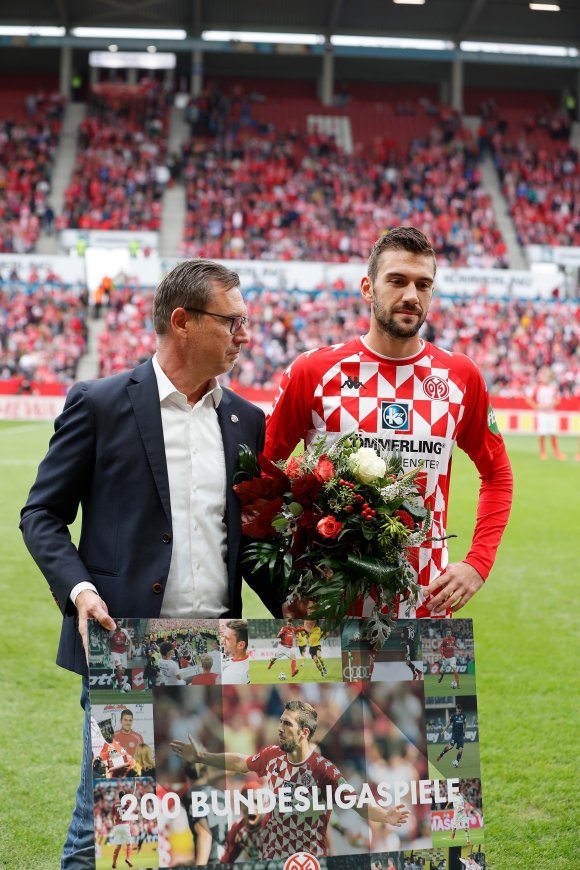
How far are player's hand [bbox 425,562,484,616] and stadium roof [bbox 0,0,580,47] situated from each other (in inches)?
1677

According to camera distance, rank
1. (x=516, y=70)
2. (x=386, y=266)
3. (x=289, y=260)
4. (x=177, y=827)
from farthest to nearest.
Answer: (x=516, y=70), (x=289, y=260), (x=386, y=266), (x=177, y=827)

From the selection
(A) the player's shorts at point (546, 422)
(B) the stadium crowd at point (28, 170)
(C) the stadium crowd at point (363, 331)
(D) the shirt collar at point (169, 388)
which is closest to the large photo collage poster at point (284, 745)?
(D) the shirt collar at point (169, 388)

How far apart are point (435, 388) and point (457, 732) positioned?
1221mm

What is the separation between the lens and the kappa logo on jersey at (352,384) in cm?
364

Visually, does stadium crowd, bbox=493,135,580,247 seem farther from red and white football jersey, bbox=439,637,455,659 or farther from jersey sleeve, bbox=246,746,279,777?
jersey sleeve, bbox=246,746,279,777

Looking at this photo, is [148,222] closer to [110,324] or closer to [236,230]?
[236,230]

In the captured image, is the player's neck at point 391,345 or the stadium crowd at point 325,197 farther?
the stadium crowd at point 325,197

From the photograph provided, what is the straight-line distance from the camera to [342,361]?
369 centimetres

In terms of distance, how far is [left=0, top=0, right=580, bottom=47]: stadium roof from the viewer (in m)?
42.9

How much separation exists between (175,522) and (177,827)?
847 mm

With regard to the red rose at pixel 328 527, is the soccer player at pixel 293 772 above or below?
below

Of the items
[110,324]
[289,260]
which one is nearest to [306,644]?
[110,324]

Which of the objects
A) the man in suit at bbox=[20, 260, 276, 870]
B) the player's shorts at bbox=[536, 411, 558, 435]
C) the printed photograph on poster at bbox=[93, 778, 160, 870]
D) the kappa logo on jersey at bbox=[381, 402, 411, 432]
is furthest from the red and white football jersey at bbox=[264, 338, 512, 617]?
the player's shorts at bbox=[536, 411, 558, 435]

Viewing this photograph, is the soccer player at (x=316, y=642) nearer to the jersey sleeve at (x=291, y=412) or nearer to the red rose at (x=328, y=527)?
the red rose at (x=328, y=527)
